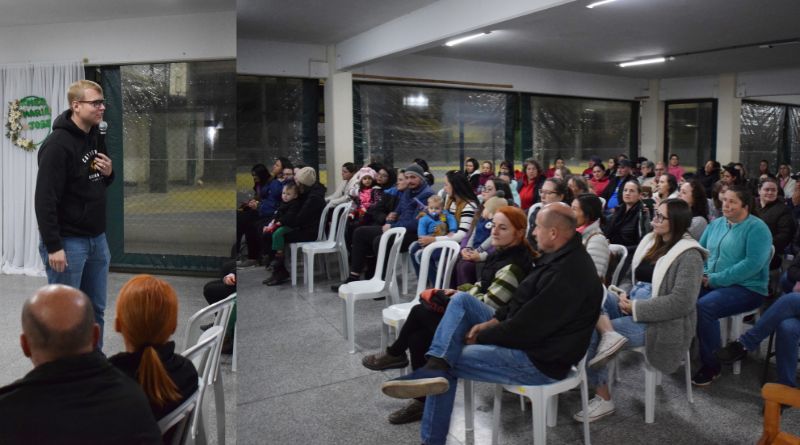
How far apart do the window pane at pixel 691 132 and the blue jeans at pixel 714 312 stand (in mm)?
7144

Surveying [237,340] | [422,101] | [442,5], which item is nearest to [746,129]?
[422,101]

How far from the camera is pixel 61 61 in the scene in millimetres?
632

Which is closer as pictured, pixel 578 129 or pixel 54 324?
pixel 54 324

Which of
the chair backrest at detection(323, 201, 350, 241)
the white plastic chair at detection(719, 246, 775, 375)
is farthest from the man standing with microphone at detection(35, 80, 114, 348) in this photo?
the chair backrest at detection(323, 201, 350, 241)

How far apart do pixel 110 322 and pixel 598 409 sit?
5.98 ft

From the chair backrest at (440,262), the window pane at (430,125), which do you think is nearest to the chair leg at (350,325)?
the chair backrest at (440,262)

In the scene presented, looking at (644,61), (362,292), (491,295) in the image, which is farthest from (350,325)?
(644,61)

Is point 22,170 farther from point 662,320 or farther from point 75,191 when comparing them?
point 662,320

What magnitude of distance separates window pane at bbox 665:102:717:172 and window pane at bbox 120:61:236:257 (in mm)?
9340

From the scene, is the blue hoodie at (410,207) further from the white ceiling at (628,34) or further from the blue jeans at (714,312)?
the blue jeans at (714,312)

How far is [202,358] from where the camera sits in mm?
739

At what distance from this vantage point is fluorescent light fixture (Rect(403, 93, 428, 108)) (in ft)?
22.0

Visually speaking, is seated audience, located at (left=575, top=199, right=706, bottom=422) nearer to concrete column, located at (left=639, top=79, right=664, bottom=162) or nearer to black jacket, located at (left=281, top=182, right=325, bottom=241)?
black jacket, located at (left=281, top=182, right=325, bottom=241)

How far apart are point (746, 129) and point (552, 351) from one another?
9.29 metres
